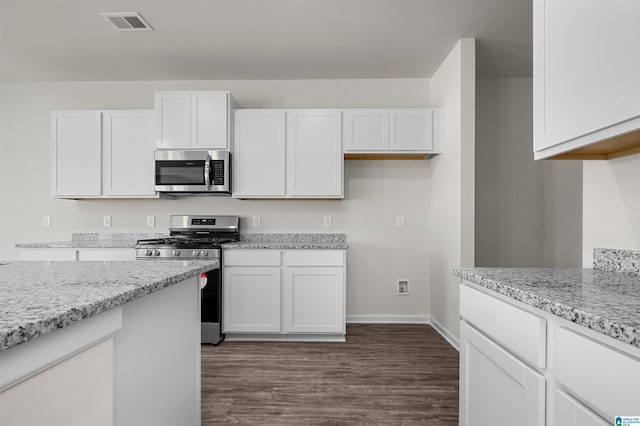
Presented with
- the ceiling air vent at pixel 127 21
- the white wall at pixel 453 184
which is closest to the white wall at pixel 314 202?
the white wall at pixel 453 184

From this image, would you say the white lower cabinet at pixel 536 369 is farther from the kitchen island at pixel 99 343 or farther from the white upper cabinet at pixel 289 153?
the white upper cabinet at pixel 289 153

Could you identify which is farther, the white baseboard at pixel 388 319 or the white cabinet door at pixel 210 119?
the white baseboard at pixel 388 319

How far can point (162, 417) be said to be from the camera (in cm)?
127

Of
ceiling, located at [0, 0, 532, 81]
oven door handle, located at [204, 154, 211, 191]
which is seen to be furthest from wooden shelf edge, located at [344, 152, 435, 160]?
oven door handle, located at [204, 154, 211, 191]

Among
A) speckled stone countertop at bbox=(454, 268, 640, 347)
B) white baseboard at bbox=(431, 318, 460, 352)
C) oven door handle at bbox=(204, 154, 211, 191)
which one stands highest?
oven door handle at bbox=(204, 154, 211, 191)

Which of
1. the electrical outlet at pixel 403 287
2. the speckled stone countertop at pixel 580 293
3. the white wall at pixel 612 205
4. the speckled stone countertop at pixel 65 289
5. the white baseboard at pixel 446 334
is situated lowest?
the white baseboard at pixel 446 334

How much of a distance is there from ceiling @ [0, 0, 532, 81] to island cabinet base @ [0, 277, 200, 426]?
84.3 inches

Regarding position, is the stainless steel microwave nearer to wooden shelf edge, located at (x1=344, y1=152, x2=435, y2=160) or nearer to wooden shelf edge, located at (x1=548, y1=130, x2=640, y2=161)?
wooden shelf edge, located at (x1=344, y1=152, x2=435, y2=160)

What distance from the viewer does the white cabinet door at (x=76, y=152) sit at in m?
3.47

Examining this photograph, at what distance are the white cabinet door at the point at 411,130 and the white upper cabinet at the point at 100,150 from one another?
241cm

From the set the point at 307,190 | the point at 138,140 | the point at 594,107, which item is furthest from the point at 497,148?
the point at 138,140

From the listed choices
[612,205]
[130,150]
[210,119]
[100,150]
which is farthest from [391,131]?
[100,150]

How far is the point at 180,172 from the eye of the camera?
11.0 feet

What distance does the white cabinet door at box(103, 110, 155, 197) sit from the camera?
11.4 feet
